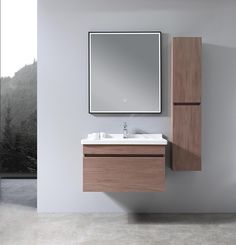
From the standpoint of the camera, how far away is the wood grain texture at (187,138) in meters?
4.12

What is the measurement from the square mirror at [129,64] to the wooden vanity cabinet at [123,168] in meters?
0.62

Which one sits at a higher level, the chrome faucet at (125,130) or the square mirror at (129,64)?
the square mirror at (129,64)

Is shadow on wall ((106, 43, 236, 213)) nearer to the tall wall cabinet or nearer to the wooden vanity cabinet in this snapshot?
the tall wall cabinet

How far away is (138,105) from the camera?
430cm

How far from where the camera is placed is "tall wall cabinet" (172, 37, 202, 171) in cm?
411

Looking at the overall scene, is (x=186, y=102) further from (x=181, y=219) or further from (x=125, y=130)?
(x=181, y=219)

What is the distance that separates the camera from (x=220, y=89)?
14.3 feet

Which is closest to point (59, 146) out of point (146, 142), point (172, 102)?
point (146, 142)

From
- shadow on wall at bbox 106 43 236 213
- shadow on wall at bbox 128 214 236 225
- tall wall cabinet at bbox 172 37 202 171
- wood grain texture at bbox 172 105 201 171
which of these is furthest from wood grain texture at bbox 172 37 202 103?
shadow on wall at bbox 128 214 236 225

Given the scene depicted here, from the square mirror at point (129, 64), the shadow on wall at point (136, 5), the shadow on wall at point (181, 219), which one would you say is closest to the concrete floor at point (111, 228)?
the shadow on wall at point (181, 219)

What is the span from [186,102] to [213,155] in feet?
2.24

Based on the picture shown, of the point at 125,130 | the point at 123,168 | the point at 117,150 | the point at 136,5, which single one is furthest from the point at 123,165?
the point at 136,5

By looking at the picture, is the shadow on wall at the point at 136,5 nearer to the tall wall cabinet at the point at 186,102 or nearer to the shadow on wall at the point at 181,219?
the tall wall cabinet at the point at 186,102

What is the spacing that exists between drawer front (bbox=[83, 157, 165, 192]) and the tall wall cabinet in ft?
1.08
